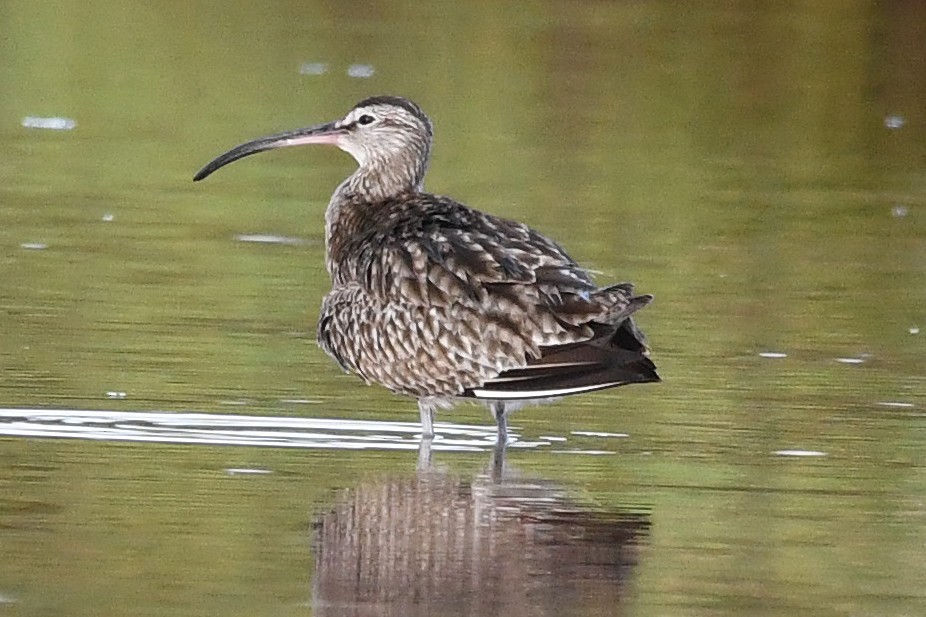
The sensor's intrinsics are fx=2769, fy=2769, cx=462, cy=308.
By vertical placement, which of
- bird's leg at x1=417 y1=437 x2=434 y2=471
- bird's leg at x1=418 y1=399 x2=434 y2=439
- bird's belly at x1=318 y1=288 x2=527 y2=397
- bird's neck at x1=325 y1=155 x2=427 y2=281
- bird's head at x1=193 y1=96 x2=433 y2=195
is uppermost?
bird's head at x1=193 y1=96 x2=433 y2=195

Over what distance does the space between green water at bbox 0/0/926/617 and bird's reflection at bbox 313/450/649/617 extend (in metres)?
Result: 0.09

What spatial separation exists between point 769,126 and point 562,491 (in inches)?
454

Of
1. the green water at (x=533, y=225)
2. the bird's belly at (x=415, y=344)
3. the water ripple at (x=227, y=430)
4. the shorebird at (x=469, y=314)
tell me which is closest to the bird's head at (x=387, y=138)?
the shorebird at (x=469, y=314)

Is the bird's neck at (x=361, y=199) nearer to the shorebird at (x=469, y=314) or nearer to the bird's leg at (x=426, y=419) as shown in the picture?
the shorebird at (x=469, y=314)

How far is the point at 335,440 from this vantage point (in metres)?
9.41

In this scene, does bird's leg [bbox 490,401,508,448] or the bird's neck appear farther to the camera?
the bird's neck

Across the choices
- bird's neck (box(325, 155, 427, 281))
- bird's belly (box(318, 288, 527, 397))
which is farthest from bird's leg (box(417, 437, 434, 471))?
bird's neck (box(325, 155, 427, 281))

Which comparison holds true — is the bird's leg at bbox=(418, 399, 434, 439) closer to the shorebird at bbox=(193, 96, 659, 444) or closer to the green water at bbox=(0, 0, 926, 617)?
the shorebird at bbox=(193, 96, 659, 444)

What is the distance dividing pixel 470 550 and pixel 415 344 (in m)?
1.88

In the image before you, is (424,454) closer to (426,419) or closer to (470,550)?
(426,419)

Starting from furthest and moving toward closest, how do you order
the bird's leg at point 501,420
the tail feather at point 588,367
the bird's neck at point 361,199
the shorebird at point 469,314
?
1. the bird's neck at point 361,199
2. the bird's leg at point 501,420
3. the shorebird at point 469,314
4. the tail feather at point 588,367

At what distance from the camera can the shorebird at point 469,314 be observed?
9148 mm

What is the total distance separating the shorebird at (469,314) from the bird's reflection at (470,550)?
0.43 metres

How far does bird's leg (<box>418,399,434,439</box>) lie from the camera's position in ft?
31.6
